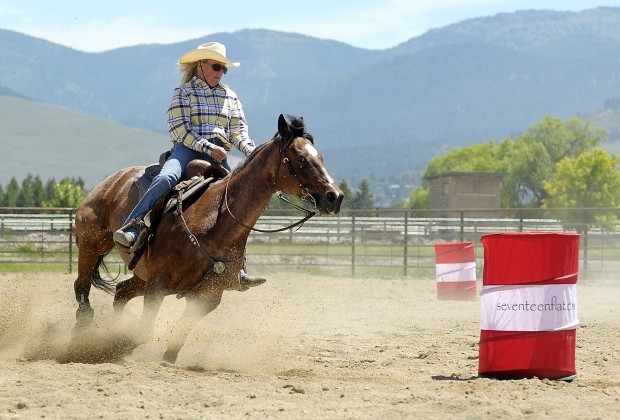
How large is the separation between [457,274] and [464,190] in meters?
56.5

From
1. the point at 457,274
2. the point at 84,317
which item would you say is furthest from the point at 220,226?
the point at 457,274

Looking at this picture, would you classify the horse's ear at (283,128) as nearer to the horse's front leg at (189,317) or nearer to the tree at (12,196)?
the horse's front leg at (189,317)

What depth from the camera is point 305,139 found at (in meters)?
6.77

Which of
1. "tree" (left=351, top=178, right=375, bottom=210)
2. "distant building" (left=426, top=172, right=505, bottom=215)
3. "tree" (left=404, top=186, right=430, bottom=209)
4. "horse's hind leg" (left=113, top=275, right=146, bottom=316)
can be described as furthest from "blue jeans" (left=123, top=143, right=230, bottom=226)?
"tree" (left=404, top=186, right=430, bottom=209)

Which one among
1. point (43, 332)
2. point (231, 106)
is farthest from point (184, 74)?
point (43, 332)

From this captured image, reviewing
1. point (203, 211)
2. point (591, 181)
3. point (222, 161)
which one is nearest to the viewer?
point (203, 211)

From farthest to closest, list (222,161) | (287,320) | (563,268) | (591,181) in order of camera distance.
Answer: (591,181) → (287,320) → (222,161) → (563,268)

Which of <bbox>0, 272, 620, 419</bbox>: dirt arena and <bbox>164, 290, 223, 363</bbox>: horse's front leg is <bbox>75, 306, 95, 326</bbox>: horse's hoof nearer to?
<bbox>0, 272, 620, 419</bbox>: dirt arena

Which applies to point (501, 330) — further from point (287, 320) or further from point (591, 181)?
point (591, 181)

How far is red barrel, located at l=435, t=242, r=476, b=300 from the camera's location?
14.2m

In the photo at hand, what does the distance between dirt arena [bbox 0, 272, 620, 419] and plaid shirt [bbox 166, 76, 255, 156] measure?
1702 mm

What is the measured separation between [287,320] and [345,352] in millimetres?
2713

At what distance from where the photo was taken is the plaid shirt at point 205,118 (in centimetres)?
761

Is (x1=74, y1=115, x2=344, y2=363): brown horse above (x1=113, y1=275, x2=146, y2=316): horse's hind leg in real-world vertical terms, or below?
above
